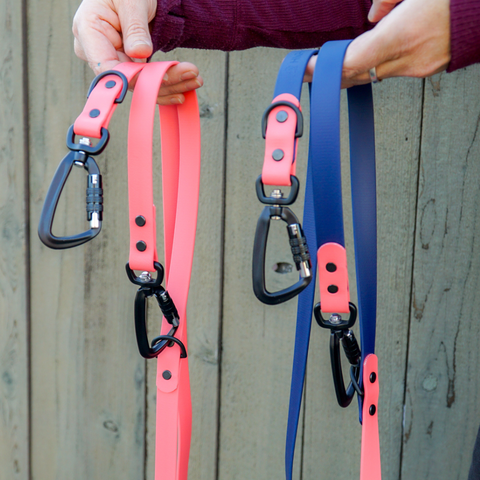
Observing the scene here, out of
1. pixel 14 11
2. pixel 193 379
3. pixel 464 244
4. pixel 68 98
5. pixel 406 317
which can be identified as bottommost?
pixel 193 379

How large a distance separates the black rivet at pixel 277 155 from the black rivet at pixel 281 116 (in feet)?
0.10

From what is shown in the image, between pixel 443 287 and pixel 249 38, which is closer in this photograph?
pixel 249 38

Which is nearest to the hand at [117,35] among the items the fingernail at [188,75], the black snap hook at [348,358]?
the fingernail at [188,75]

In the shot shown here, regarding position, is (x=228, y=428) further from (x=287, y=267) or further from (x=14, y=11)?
(x=14, y=11)

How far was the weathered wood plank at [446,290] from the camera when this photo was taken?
84 centimetres

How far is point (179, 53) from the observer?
0.92 meters

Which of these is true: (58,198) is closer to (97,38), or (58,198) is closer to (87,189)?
(87,189)

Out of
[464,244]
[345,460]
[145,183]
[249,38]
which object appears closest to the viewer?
[145,183]

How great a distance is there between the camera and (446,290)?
0.88m

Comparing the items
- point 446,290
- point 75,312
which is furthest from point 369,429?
point 75,312

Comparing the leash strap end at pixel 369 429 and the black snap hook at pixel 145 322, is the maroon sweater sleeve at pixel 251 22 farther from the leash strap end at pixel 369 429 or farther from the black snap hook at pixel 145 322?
the leash strap end at pixel 369 429

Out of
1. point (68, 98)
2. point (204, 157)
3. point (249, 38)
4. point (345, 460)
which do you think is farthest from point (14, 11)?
point (345, 460)

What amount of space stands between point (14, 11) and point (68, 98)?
19 centimetres

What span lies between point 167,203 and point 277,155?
0.74 ft
